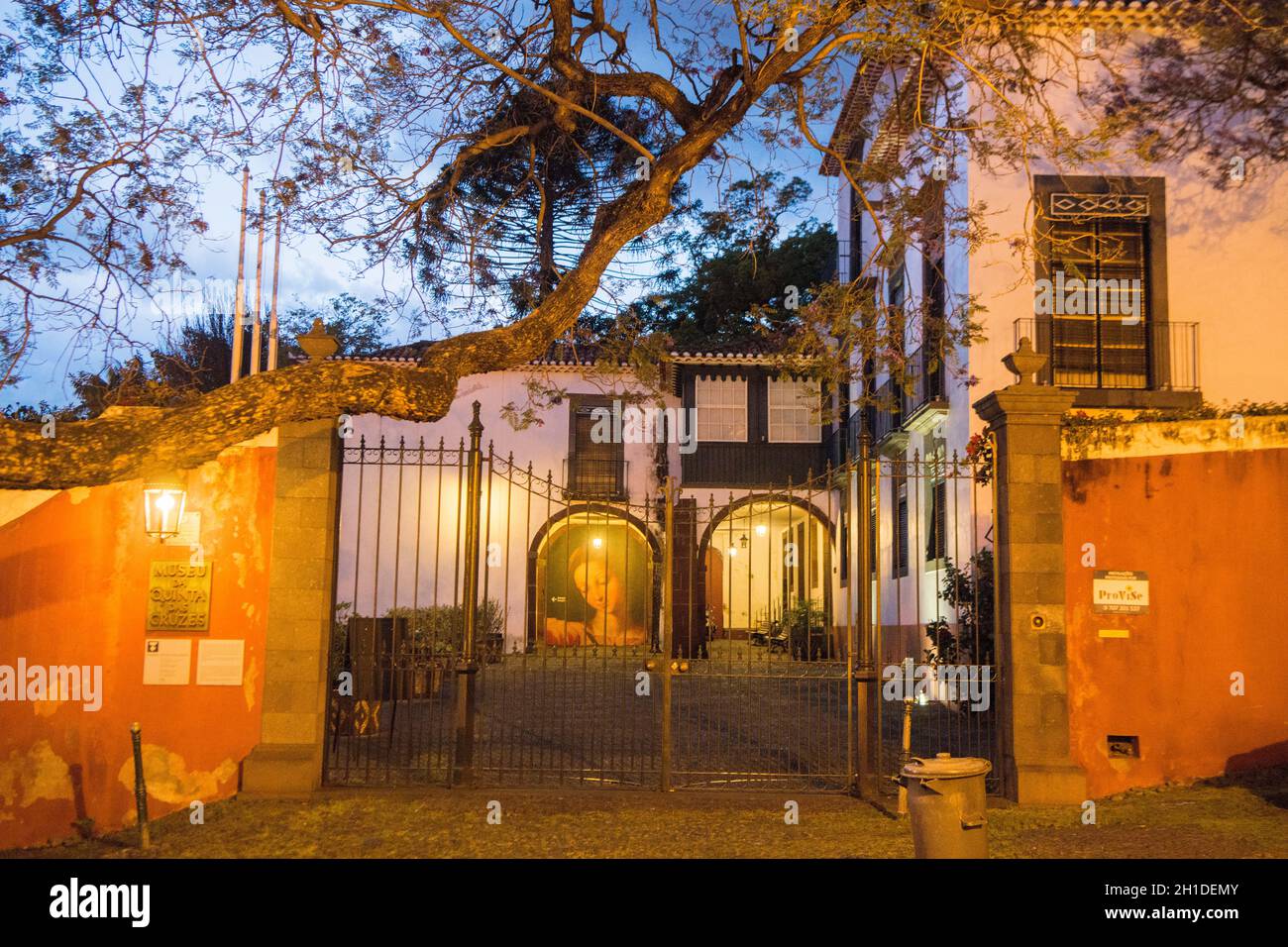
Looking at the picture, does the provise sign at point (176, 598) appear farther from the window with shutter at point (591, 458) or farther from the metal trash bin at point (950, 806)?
the window with shutter at point (591, 458)

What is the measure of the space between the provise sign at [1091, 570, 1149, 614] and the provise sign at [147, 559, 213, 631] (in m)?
6.74

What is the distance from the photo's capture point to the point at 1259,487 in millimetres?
8930

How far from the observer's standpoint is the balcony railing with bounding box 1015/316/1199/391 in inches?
557

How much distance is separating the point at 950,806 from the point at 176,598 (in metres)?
5.67

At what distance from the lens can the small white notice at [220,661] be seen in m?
8.26

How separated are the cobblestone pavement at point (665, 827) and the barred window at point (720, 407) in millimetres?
16329

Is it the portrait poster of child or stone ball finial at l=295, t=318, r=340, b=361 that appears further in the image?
the portrait poster of child

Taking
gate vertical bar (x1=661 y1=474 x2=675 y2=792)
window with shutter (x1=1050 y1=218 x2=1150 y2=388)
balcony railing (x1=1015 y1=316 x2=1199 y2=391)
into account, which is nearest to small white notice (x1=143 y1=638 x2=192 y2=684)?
gate vertical bar (x1=661 y1=474 x2=675 y2=792)

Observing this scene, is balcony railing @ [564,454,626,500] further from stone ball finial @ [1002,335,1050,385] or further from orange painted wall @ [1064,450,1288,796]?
orange painted wall @ [1064,450,1288,796]

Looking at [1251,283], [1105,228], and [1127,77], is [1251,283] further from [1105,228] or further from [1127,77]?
[1127,77]

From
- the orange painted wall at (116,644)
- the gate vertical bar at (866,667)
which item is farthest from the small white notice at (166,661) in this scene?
the gate vertical bar at (866,667)

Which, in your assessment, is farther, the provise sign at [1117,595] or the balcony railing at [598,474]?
the balcony railing at [598,474]

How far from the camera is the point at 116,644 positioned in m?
8.16

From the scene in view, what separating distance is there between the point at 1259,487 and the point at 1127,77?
668cm
